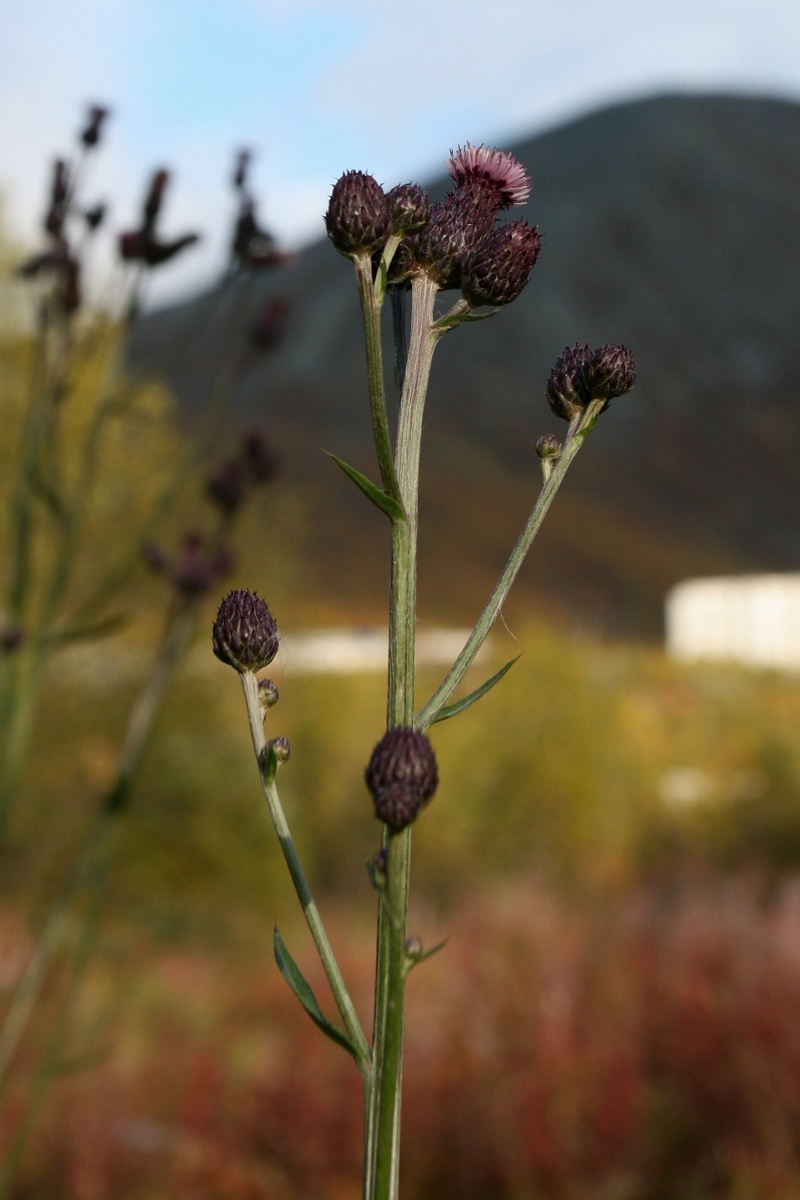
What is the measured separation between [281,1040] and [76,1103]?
5.15 feet

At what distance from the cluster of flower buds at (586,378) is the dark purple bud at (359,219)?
14 centimetres

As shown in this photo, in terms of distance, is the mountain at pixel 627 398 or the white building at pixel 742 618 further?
the mountain at pixel 627 398

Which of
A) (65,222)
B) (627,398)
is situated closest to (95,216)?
(65,222)

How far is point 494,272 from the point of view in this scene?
74 centimetres

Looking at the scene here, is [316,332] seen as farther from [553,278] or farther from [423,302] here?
[423,302]

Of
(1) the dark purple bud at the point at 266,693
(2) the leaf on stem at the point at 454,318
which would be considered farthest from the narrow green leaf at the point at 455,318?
(1) the dark purple bud at the point at 266,693

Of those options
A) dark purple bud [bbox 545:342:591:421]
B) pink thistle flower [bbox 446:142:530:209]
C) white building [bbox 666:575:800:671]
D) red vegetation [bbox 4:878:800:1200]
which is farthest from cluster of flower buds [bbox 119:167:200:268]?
white building [bbox 666:575:800:671]

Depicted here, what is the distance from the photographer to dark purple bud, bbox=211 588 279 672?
71 cm

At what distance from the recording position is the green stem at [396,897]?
1.94 ft

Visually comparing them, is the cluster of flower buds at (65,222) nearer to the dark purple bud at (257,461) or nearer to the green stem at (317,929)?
the dark purple bud at (257,461)

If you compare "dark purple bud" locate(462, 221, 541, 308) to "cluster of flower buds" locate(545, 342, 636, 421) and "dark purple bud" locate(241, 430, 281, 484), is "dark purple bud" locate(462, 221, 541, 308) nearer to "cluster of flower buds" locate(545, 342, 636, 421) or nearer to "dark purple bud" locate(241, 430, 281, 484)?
"cluster of flower buds" locate(545, 342, 636, 421)

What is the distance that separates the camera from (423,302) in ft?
2.42

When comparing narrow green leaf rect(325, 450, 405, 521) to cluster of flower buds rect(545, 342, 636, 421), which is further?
cluster of flower buds rect(545, 342, 636, 421)

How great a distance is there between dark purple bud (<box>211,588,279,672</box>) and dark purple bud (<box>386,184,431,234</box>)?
0.24 m
